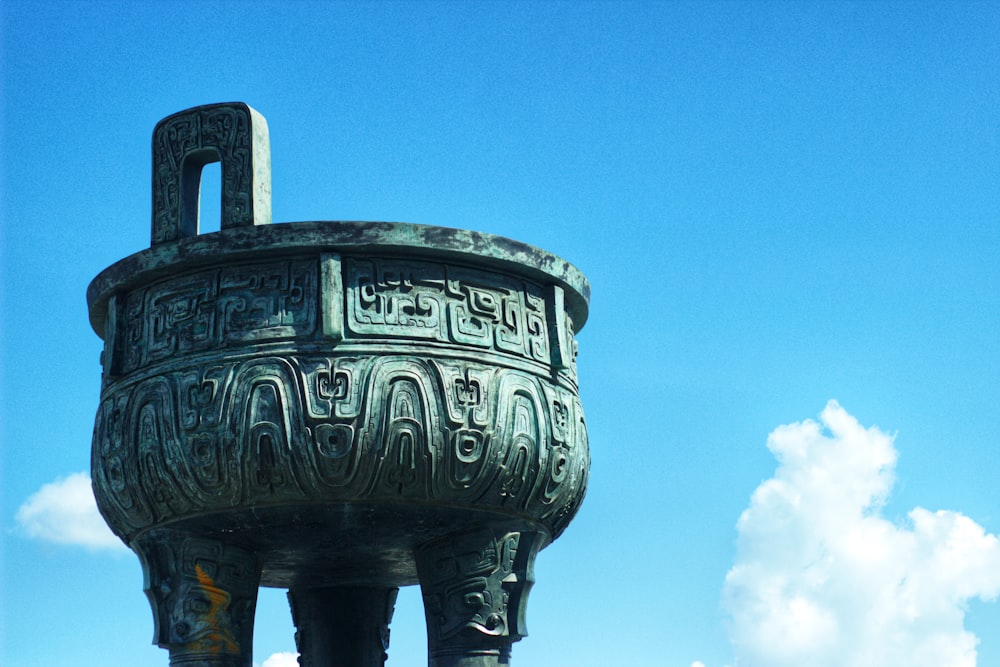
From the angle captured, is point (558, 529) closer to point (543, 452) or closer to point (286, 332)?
point (543, 452)

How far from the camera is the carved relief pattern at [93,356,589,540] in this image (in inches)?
298

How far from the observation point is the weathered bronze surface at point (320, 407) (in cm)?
763

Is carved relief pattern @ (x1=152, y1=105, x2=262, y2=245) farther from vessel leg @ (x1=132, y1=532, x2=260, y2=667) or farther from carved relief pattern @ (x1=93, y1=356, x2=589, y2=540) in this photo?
vessel leg @ (x1=132, y1=532, x2=260, y2=667)

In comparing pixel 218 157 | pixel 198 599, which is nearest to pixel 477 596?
pixel 198 599

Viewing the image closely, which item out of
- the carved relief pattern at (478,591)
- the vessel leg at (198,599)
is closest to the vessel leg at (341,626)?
the vessel leg at (198,599)

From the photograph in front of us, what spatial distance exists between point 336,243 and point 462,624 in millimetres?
2168

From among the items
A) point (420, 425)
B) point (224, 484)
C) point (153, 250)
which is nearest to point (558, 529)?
point (420, 425)

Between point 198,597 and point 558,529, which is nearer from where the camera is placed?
point 198,597

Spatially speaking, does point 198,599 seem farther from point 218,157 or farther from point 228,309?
point 218,157

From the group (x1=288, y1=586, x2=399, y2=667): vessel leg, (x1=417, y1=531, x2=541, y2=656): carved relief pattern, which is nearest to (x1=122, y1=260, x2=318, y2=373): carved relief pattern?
(x1=417, y1=531, x2=541, y2=656): carved relief pattern

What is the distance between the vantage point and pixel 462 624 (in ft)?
26.5

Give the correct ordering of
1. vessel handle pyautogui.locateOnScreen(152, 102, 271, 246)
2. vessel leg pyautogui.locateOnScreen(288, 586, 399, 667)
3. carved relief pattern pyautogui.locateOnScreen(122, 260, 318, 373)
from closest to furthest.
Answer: carved relief pattern pyautogui.locateOnScreen(122, 260, 318, 373)
vessel handle pyautogui.locateOnScreen(152, 102, 271, 246)
vessel leg pyautogui.locateOnScreen(288, 586, 399, 667)

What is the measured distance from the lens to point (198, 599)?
803 cm

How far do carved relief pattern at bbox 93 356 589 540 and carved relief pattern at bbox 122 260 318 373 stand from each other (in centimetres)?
16
